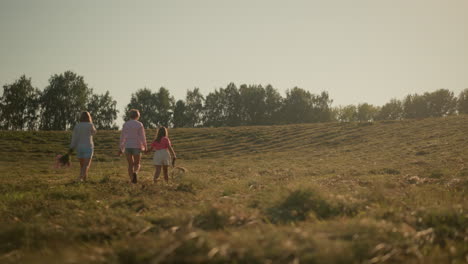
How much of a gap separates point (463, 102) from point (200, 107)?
76.5 metres

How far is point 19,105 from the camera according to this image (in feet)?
231

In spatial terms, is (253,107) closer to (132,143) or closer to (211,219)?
(132,143)

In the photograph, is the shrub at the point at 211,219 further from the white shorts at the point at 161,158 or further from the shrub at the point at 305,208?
the white shorts at the point at 161,158

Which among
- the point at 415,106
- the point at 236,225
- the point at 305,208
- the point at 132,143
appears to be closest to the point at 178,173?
the point at 132,143

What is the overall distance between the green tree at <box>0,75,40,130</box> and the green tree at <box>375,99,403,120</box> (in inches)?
3987

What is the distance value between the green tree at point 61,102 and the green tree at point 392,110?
300ft

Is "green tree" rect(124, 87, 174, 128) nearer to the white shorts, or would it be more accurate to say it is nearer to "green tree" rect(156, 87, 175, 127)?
"green tree" rect(156, 87, 175, 127)

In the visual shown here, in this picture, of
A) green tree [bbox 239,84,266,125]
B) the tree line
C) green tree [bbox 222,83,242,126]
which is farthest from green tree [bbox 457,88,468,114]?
Answer: green tree [bbox 222,83,242,126]

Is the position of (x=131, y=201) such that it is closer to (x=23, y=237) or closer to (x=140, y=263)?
(x=23, y=237)

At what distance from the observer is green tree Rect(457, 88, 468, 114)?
3401 inches

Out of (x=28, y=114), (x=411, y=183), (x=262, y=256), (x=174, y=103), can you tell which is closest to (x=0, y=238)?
(x=262, y=256)

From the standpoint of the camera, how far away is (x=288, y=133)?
32.2m

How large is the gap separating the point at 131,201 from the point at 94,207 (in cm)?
69

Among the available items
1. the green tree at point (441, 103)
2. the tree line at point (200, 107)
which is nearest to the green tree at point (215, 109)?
the tree line at point (200, 107)
